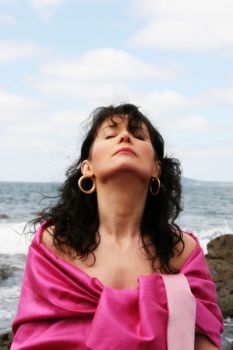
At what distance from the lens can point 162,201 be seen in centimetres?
286

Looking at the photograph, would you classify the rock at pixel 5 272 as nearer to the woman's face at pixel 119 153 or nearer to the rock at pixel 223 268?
the rock at pixel 223 268

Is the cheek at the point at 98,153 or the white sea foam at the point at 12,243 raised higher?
the cheek at the point at 98,153

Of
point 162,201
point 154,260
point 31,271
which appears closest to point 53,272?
point 31,271

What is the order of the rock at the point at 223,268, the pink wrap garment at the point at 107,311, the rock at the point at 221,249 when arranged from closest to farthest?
the pink wrap garment at the point at 107,311 → the rock at the point at 223,268 → the rock at the point at 221,249

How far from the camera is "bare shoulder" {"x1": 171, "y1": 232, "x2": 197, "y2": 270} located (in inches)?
103

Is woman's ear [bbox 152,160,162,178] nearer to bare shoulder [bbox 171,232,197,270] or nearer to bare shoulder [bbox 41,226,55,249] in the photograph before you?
bare shoulder [bbox 171,232,197,270]

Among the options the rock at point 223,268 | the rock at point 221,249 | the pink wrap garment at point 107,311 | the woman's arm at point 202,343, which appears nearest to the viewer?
the pink wrap garment at point 107,311

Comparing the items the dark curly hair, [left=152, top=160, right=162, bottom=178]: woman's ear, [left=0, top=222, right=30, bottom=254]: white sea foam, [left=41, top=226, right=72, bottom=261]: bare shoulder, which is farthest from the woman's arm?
[left=0, top=222, right=30, bottom=254]: white sea foam

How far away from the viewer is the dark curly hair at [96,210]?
2623mm

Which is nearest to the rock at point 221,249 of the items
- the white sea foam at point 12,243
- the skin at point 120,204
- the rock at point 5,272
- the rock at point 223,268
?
the rock at point 223,268

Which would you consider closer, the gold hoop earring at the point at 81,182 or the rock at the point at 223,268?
the gold hoop earring at the point at 81,182

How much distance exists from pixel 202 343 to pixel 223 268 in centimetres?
877

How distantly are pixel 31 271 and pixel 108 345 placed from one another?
20.3 inches

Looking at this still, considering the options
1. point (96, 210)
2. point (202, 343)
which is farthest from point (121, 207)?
point (202, 343)
